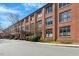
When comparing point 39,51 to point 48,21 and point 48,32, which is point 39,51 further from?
point 48,21

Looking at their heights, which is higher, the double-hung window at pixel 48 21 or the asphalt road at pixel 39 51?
the double-hung window at pixel 48 21

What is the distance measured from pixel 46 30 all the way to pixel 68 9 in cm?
1470

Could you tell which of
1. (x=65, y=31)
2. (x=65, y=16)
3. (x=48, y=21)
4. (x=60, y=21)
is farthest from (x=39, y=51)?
(x=48, y=21)

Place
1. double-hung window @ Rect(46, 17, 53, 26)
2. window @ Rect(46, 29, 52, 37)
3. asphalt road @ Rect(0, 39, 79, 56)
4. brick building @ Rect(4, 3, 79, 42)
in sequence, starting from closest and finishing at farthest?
asphalt road @ Rect(0, 39, 79, 56)
brick building @ Rect(4, 3, 79, 42)
window @ Rect(46, 29, 52, 37)
double-hung window @ Rect(46, 17, 53, 26)

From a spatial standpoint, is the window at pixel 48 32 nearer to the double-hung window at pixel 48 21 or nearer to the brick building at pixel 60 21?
the brick building at pixel 60 21

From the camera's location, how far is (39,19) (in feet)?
207

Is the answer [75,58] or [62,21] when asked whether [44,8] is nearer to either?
[62,21]

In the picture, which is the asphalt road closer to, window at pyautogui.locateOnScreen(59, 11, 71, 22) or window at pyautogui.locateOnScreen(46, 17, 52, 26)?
window at pyautogui.locateOnScreen(59, 11, 71, 22)

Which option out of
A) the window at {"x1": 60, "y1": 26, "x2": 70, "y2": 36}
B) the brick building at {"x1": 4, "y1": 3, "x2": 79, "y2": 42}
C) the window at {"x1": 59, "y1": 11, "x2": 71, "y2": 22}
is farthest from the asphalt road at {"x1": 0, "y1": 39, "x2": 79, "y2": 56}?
the window at {"x1": 59, "y1": 11, "x2": 71, "y2": 22}

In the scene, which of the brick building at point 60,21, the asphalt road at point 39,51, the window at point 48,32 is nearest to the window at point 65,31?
the brick building at point 60,21

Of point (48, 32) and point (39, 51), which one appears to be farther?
point (48, 32)

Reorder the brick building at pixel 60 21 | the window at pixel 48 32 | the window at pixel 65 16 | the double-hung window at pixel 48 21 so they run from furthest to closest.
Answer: the double-hung window at pixel 48 21 → the window at pixel 48 32 → the window at pixel 65 16 → the brick building at pixel 60 21

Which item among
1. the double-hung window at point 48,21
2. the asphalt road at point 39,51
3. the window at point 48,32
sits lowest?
the asphalt road at point 39,51

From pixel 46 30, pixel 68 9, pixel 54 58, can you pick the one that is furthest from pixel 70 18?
pixel 54 58
